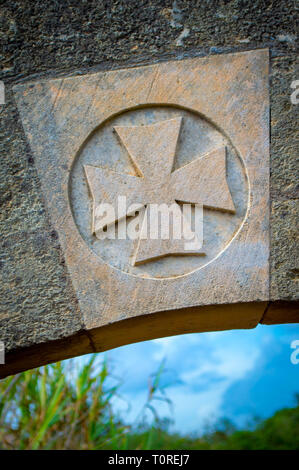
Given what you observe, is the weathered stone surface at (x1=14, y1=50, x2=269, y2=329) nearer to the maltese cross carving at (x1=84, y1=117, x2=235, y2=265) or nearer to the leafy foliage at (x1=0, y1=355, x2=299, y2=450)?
the maltese cross carving at (x1=84, y1=117, x2=235, y2=265)

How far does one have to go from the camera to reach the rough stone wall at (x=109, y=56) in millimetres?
1532

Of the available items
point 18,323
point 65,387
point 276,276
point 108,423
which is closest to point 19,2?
point 18,323

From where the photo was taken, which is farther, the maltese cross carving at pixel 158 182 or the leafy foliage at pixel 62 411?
the leafy foliage at pixel 62 411

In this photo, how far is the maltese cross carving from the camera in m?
1.55

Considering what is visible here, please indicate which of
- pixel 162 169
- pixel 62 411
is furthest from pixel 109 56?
pixel 62 411

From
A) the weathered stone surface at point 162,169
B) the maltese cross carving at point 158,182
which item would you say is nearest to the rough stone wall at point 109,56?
the weathered stone surface at point 162,169

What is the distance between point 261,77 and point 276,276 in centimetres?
61

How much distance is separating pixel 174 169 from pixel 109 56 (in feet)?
1.34

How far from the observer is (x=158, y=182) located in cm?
157

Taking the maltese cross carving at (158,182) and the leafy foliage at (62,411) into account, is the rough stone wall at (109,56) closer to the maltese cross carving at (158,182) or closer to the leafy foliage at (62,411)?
the maltese cross carving at (158,182)

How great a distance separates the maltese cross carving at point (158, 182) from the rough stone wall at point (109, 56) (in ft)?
0.53

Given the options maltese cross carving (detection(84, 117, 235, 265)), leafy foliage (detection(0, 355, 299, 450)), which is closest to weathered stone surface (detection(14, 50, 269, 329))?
maltese cross carving (detection(84, 117, 235, 265))

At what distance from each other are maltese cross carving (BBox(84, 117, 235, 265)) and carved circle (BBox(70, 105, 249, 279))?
21mm

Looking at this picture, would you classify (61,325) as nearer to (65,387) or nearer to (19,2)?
(19,2)
